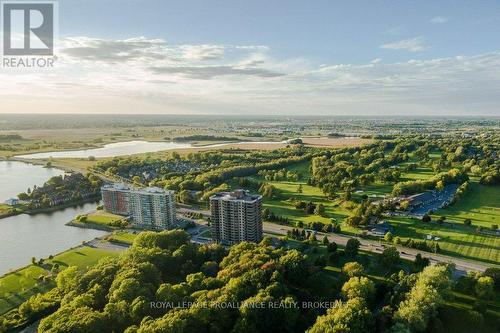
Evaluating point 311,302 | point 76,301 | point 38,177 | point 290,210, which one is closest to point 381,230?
point 290,210

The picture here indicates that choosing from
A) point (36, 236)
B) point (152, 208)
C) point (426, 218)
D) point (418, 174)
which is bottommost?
point (36, 236)

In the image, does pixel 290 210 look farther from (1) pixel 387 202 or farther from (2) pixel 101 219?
(2) pixel 101 219

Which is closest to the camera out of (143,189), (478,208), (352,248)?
(352,248)

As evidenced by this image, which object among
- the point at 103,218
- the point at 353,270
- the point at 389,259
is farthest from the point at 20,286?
the point at 389,259

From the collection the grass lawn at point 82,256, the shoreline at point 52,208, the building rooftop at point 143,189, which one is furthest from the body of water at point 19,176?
the grass lawn at point 82,256

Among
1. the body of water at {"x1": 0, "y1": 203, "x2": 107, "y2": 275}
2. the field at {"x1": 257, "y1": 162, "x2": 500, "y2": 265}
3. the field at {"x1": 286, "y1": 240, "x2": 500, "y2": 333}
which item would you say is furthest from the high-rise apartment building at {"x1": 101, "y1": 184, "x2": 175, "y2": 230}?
the field at {"x1": 286, "y1": 240, "x2": 500, "y2": 333}

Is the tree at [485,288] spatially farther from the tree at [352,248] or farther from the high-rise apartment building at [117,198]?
the high-rise apartment building at [117,198]

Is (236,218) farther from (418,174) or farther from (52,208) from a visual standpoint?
(418,174)
